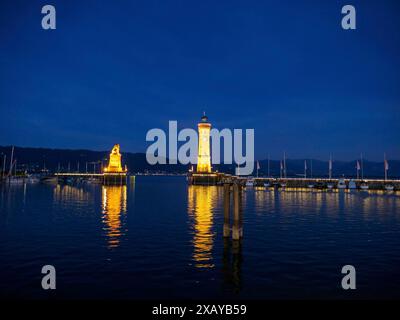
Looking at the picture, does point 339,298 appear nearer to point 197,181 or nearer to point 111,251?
point 111,251

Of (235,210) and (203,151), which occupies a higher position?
(203,151)

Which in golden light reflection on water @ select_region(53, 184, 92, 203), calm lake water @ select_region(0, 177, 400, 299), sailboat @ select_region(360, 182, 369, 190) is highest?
sailboat @ select_region(360, 182, 369, 190)

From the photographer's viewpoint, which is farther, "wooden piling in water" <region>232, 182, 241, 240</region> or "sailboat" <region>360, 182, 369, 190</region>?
"sailboat" <region>360, 182, 369, 190</region>

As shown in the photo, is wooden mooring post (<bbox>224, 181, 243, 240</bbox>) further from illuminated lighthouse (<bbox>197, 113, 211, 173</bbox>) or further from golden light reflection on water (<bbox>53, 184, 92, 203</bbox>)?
illuminated lighthouse (<bbox>197, 113, 211, 173</bbox>)

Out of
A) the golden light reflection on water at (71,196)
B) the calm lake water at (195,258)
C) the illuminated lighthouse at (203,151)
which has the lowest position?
the calm lake water at (195,258)

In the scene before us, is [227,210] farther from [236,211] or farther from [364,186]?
[364,186]

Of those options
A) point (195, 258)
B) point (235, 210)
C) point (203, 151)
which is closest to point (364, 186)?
point (203, 151)

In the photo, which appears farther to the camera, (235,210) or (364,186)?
(364,186)

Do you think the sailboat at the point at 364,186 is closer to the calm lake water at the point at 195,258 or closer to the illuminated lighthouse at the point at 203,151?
the illuminated lighthouse at the point at 203,151

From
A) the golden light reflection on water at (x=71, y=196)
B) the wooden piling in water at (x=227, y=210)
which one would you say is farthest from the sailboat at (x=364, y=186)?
the wooden piling in water at (x=227, y=210)

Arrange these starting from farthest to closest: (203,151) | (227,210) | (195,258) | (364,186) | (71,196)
A: (203,151)
(364,186)
(71,196)
(227,210)
(195,258)

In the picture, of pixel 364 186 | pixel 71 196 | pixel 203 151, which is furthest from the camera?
pixel 203 151

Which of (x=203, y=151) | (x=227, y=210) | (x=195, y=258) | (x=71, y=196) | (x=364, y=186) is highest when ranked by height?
(x=203, y=151)

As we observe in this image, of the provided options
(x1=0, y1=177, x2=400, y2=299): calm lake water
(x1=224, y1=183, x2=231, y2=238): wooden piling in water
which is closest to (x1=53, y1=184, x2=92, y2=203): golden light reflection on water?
(x1=0, y1=177, x2=400, y2=299): calm lake water
